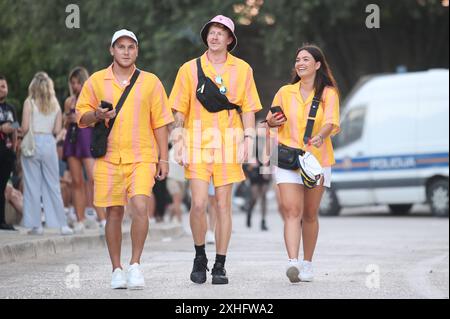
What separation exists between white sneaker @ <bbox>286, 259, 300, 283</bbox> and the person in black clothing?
→ 4.98 metres

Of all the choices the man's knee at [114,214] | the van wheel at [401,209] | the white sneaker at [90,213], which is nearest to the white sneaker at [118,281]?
the man's knee at [114,214]

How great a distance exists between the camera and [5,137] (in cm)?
1366

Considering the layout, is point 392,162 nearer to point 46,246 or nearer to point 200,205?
point 46,246

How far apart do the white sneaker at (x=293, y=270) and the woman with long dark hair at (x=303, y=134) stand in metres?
0.09

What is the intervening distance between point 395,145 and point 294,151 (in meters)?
14.6

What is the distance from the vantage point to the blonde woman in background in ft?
44.7

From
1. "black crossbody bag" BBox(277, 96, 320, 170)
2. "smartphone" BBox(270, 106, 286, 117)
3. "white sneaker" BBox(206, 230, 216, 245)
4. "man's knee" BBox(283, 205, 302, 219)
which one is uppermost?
"smartphone" BBox(270, 106, 286, 117)

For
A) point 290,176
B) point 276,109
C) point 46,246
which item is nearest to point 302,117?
point 276,109

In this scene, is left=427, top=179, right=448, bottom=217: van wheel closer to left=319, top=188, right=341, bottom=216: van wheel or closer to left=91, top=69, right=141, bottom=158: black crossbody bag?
left=319, top=188, right=341, bottom=216: van wheel

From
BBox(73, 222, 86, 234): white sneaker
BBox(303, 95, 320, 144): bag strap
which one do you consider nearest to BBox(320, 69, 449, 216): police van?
BBox(73, 222, 86, 234): white sneaker

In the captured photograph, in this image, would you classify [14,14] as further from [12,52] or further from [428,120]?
[428,120]

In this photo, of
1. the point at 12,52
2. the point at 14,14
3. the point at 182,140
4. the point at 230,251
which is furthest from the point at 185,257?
the point at 14,14

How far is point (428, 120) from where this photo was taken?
2342 centimetres

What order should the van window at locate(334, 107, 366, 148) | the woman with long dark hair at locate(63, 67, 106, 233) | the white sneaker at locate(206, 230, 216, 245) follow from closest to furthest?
the woman with long dark hair at locate(63, 67, 106, 233)
the white sneaker at locate(206, 230, 216, 245)
the van window at locate(334, 107, 366, 148)
